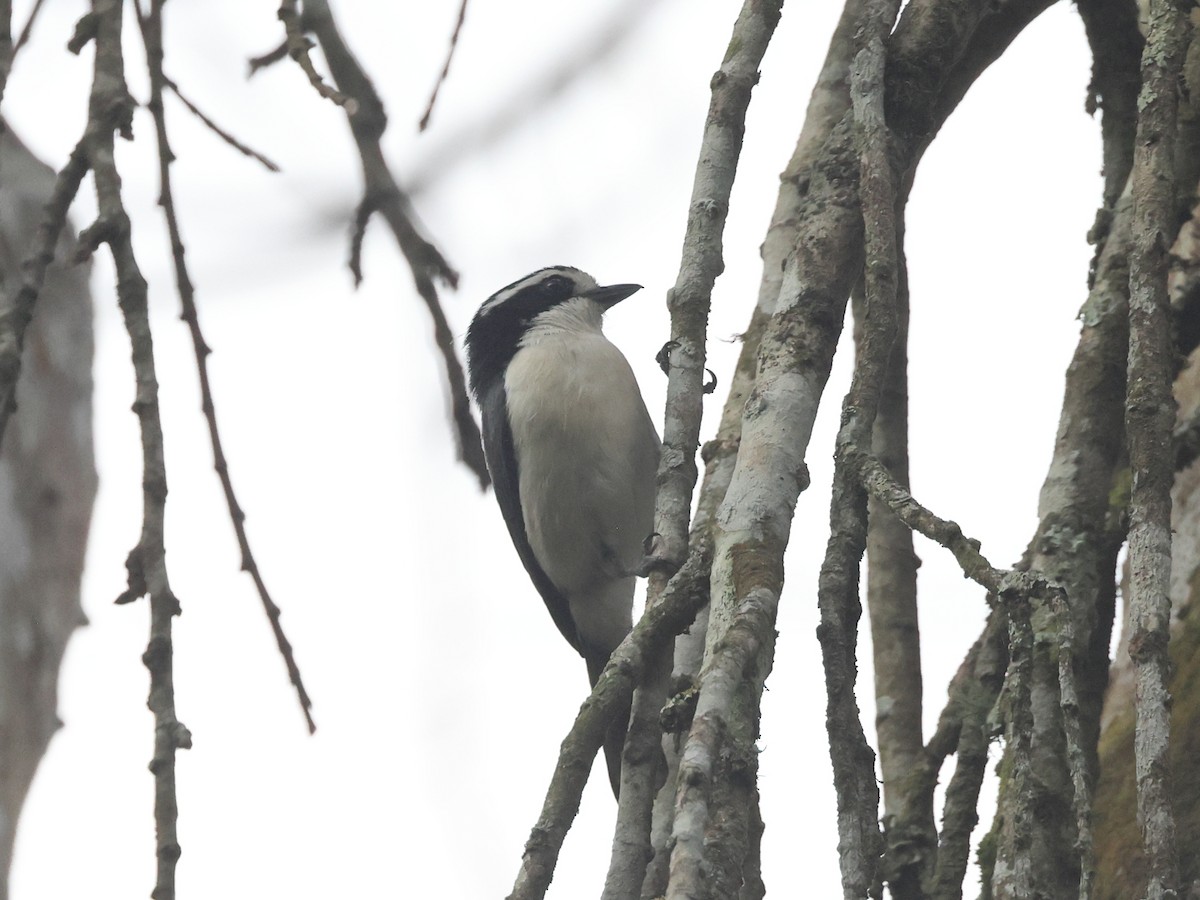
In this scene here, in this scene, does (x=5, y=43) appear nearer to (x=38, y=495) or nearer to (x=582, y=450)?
(x=38, y=495)

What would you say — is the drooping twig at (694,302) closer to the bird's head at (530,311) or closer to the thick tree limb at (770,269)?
the thick tree limb at (770,269)

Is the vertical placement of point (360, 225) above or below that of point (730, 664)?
above

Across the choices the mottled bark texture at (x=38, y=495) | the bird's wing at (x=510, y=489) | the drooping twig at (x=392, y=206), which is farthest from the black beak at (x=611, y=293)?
the drooping twig at (x=392, y=206)

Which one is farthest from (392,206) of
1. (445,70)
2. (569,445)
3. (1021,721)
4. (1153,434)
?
(1021,721)

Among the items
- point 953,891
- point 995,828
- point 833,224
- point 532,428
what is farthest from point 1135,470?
point 532,428

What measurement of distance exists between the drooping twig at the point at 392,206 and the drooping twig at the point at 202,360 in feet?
2.05

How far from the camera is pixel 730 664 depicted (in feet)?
7.73

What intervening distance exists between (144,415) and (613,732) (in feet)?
7.00

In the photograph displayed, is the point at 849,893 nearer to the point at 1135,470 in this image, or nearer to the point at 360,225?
the point at 1135,470

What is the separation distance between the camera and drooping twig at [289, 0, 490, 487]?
3994 millimetres

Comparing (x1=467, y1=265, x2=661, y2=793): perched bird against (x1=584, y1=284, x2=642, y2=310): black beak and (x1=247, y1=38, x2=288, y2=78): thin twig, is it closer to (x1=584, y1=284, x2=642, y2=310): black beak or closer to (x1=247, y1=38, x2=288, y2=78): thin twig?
(x1=584, y1=284, x2=642, y2=310): black beak

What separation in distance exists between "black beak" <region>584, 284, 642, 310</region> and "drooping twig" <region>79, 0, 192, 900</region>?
364 centimetres

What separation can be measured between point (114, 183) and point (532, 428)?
3225 millimetres

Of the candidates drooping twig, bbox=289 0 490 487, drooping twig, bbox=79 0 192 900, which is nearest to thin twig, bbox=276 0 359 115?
drooping twig, bbox=79 0 192 900
